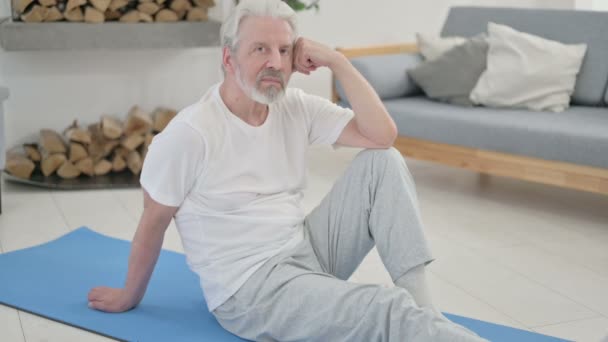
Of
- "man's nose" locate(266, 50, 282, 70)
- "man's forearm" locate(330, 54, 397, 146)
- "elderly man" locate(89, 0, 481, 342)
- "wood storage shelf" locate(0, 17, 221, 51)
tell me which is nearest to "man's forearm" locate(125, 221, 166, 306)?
"elderly man" locate(89, 0, 481, 342)

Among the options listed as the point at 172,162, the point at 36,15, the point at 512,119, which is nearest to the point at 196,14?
the point at 36,15

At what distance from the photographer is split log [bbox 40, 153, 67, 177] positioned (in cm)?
416

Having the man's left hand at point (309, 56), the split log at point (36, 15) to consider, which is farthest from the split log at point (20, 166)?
the man's left hand at point (309, 56)

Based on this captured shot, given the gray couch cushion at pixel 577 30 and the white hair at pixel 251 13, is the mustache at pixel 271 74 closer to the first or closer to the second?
the white hair at pixel 251 13

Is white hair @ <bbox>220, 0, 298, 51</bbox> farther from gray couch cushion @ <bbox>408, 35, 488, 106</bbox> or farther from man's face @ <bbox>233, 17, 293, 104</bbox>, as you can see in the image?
gray couch cushion @ <bbox>408, 35, 488, 106</bbox>

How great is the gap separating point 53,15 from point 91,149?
0.70 meters

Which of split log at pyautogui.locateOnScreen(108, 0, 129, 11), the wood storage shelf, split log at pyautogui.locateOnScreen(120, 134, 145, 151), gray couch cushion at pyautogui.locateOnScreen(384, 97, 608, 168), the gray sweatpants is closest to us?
the gray sweatpants

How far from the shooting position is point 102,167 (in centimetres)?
427

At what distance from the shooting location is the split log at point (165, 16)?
416 cm

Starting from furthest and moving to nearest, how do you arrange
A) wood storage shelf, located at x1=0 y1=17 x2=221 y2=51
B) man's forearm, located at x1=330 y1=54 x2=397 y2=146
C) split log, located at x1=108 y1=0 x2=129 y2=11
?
1. split log, located at x1=108 y1=0 x2=129 y2=11
2. wood storage shelf, located at x1=0 y1=17 x2=221 y2=51
3. man's forearm, located at x1=330 y1=54 x2=397 y2=146

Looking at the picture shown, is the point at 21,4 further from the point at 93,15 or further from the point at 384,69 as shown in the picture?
the point at 384,69

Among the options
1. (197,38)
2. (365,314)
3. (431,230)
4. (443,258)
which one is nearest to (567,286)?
(443,258)

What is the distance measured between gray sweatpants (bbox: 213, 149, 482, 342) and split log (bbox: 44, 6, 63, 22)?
2.33 m

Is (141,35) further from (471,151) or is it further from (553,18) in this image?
(553,18)
